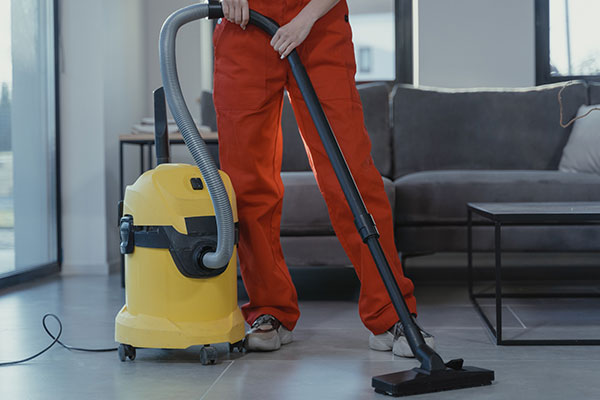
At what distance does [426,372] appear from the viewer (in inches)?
49.1

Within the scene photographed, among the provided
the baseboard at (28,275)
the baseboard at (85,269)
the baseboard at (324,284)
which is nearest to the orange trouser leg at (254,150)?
the baseboard at (324,284)

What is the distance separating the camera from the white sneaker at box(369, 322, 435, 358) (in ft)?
5.00

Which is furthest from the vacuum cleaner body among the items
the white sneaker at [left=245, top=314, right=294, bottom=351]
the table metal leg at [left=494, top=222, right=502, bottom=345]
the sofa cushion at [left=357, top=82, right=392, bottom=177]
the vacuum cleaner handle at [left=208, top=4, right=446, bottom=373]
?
the sofa cushion at [left=357, top=82, right=392, bottom=177]

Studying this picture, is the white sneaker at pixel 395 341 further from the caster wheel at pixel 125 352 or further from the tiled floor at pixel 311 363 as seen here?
the caster wheel at pixel 125 352

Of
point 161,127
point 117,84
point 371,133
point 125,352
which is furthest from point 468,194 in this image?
point 117,84

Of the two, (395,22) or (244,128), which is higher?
(395,22)

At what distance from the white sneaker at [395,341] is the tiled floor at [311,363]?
0.03 meters

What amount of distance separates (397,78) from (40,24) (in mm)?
1912

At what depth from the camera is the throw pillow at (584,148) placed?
2727 millimetres

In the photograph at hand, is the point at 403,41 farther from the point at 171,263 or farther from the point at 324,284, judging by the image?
the point at 171,263

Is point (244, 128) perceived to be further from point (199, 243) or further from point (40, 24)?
point (40, 24)

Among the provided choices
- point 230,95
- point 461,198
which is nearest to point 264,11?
point 230,95

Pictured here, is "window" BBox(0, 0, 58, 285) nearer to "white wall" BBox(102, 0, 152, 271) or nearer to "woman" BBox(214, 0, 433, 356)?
"white wall" BBox(102, 0, 152, 271)

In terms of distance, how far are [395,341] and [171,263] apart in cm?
53
